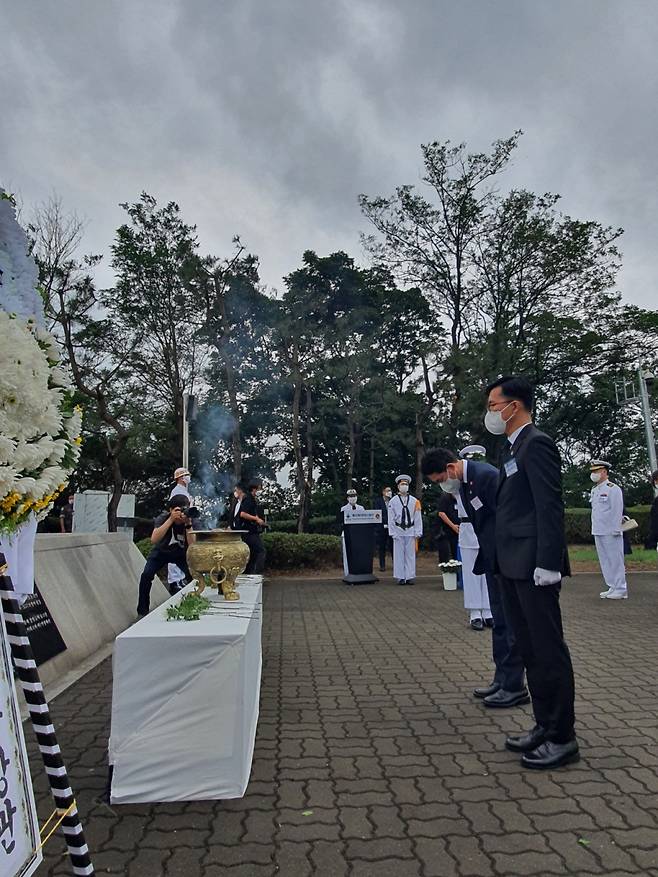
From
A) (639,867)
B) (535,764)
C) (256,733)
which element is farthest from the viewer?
(256,733)

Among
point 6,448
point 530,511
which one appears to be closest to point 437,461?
point 530,511

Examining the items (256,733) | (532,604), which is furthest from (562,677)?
(256,733)

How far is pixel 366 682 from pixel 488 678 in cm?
103

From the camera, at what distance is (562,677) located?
3621mm

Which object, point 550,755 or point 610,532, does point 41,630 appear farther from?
point 610,532

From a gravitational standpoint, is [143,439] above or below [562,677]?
above

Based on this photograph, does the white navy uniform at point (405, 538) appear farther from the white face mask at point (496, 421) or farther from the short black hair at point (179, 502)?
the white face mask at point (496, 421)

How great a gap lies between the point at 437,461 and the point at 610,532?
24.1 feet

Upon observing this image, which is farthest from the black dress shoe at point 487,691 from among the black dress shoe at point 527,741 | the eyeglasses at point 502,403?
the eyeglasses at point 502,403

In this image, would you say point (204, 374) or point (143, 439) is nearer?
point (204, 374)

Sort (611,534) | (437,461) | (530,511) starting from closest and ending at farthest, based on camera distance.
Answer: (530,511)
(437,461)
(611,534)

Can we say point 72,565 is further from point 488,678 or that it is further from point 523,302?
point 523,302

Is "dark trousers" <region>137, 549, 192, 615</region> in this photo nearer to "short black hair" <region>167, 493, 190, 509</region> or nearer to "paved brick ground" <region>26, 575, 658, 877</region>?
"short black hair" <region>167, 493, 190, 509</region>

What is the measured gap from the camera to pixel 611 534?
11.2 meters
